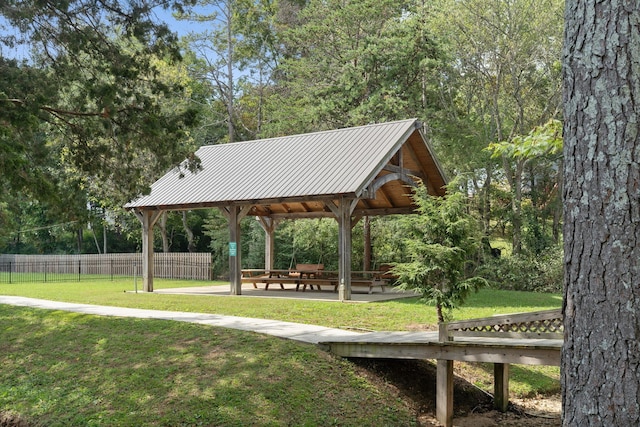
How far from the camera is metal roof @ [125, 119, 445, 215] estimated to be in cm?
1730

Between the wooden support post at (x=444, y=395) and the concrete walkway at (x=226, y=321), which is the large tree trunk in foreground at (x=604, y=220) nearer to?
the wooden support post at (x=444, y=395)

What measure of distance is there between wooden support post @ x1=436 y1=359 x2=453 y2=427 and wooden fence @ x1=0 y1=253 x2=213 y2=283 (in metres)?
19.2

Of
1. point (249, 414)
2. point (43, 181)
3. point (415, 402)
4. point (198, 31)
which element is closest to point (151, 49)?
point (43, 181)

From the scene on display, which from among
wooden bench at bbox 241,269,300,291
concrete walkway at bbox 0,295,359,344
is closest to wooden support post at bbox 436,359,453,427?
concrete walkway at bbox 0,295,359,344

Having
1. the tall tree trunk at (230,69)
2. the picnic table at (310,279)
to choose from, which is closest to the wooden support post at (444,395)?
the picnic table at (310,279)

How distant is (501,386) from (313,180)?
29.7 ft

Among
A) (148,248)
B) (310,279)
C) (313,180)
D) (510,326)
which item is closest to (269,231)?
(310,279)

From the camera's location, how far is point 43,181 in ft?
36.6

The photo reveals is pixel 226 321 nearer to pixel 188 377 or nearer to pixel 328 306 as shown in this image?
pixel 188 377

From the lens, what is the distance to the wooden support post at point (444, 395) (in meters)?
8.99

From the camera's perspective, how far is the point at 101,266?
33156mm

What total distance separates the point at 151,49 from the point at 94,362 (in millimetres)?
5422

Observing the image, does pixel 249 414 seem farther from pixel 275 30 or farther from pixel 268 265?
pixel 275 30

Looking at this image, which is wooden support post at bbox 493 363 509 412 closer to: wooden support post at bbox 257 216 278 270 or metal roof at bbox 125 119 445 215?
metal roof at bbox 125 119 445 215
